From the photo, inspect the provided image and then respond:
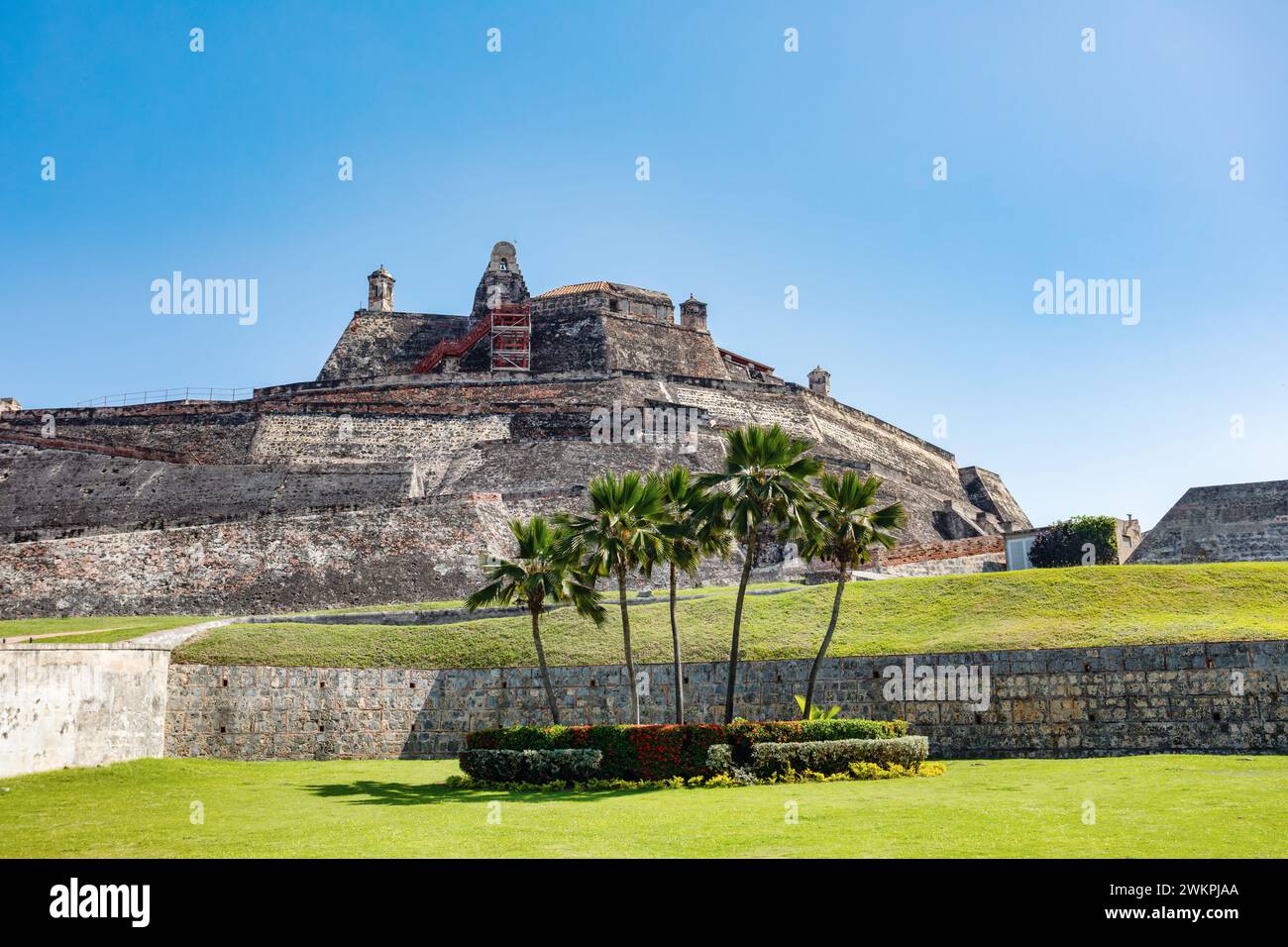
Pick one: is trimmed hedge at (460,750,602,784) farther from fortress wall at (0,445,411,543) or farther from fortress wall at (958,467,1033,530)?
fortress wall at (958,467,1033,530)

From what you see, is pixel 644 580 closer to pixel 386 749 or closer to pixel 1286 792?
pixel 386 749

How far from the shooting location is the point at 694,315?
6191 centimetres

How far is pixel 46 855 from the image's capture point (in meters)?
13.7

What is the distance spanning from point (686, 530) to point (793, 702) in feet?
15.5

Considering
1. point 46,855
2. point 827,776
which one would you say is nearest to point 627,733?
point 827,776

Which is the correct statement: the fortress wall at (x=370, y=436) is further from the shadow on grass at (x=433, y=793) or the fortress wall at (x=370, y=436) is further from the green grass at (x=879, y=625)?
the shadow on grass at (x=433, y=793)

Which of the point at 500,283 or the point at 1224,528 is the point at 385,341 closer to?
the point at 500,283

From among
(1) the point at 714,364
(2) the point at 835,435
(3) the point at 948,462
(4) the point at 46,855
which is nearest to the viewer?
(4) the point at 46,855

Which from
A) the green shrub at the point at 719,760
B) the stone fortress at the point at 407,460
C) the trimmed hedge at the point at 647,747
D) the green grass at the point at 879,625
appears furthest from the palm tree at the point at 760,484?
the stone fortress at the point at 407,460

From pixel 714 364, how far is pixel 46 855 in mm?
48016

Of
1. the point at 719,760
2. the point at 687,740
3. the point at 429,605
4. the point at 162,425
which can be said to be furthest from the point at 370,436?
the point at 719,760

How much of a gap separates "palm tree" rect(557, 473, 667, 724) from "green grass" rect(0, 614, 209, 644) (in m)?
11.3

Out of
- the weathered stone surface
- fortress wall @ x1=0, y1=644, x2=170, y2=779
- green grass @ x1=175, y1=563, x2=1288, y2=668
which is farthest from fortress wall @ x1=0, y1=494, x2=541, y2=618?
the weathered stone surface

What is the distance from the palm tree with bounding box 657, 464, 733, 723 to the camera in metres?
21.5
